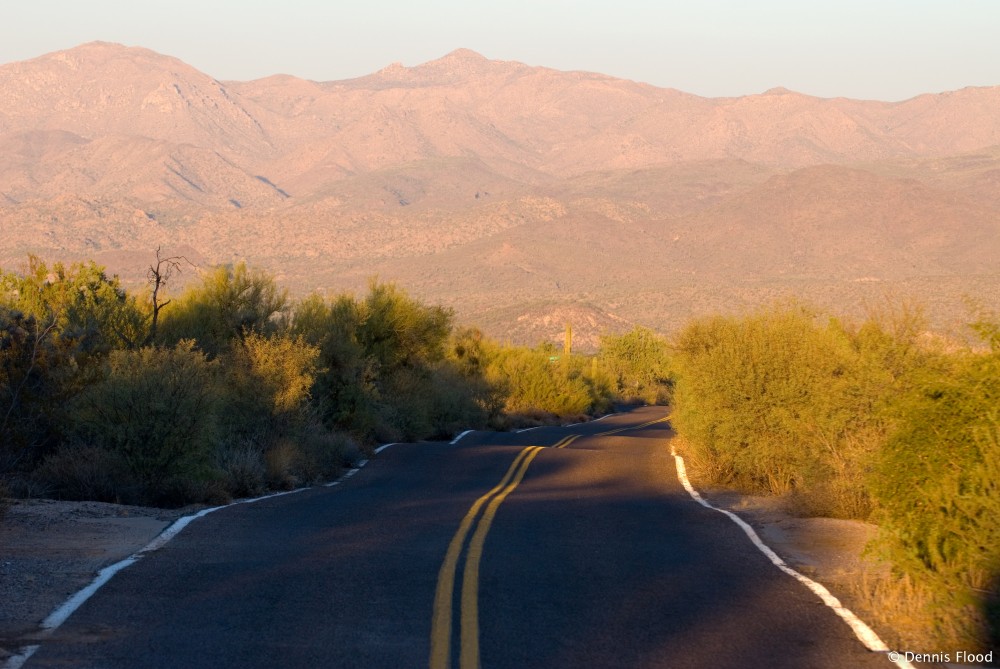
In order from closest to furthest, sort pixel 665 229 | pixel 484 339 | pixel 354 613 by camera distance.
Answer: pixel 354 613 < pixel 484 339 < pixel 665 229

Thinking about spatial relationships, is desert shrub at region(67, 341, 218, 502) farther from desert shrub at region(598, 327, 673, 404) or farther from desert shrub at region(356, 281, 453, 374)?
desert shrub at region(598, 327, 673, 404)

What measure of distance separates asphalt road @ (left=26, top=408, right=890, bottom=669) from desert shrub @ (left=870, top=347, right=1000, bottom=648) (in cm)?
84

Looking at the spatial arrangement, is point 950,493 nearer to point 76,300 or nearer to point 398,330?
point 76,300

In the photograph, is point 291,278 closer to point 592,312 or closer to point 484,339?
point 592,312

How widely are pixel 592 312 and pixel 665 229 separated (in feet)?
154

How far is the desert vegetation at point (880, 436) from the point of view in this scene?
9.64 meters

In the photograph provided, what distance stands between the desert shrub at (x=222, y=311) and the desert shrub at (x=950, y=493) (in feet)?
55.6

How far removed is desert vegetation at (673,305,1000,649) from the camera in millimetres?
9641

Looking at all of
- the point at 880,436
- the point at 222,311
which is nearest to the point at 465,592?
the point at 880,436

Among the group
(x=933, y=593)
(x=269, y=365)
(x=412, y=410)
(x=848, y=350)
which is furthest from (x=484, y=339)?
(x=933, y=593)

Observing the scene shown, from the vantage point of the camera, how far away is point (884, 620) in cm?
973

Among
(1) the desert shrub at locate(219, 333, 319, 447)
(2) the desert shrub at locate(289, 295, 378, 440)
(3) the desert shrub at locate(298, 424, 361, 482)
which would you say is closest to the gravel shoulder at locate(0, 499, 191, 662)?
(3) the desert shrub at locate(298, 424, 361, 482)

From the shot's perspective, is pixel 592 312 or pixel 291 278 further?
pixel 291 278

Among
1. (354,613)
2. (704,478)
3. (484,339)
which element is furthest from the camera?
(484,339)
